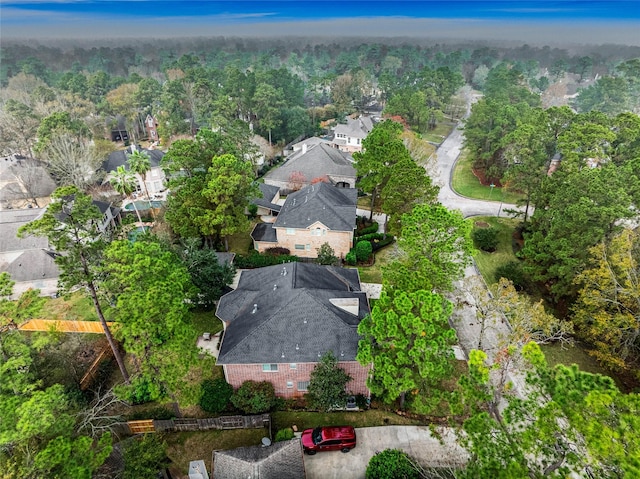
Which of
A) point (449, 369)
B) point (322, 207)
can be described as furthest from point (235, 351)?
point (322, 207)

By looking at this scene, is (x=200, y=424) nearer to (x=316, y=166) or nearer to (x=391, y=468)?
(x=391, y=468)

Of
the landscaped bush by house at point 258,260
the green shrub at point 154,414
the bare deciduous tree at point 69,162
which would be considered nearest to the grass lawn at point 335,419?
the green shrub at point 154,414

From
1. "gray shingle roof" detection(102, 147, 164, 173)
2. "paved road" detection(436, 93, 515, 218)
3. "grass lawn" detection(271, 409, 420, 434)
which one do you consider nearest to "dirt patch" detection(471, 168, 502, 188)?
"paved road" detection(436, 93, 515, 218)

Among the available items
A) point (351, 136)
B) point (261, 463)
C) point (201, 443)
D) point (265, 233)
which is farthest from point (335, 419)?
point (351, 136)

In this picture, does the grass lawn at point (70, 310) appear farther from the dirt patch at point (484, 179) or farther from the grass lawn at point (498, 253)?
the dirt patch at point (484, 179)

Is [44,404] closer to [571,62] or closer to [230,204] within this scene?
[230,204]

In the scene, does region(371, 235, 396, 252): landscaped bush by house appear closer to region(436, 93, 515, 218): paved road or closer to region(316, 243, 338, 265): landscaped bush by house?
region(316, 243, 338, 265): landscaped bush by house

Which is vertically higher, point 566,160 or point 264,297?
point 566,160
